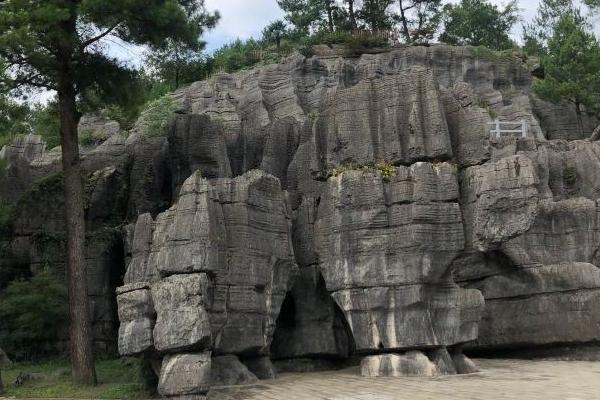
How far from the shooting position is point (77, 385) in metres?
16.2

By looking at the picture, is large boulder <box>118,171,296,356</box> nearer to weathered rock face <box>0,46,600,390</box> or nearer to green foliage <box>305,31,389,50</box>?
weathered rock face <box>0,46,600,390</box>

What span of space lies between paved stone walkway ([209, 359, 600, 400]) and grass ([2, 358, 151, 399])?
2.52 metres

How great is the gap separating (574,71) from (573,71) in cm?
5

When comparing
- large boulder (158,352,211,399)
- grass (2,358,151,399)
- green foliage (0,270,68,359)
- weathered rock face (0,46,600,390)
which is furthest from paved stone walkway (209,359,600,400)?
green foliage (0,270,68,359)

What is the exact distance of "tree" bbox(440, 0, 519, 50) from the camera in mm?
53094

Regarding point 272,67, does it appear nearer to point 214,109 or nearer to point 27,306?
point 214,109

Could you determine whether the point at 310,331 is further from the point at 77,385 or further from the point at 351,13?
the point at 351,13

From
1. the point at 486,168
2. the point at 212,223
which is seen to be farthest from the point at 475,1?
the point at 212,223

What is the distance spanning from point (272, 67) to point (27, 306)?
22186mm

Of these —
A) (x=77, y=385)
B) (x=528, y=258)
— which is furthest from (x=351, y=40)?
(x=77, y=385)

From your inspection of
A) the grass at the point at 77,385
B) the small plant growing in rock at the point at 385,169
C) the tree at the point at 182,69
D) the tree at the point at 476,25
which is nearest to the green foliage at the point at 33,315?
the grass at the point at 77,385

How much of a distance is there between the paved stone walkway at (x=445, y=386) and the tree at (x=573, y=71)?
2356cm

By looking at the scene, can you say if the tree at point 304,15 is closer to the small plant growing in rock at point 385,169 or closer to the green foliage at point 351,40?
the green foliage at point 351,40

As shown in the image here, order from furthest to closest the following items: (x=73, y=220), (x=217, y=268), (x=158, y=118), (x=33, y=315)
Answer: (x=158, y=118)
(x=33, y=315)
(x=73, y=220)
(x=217, y=268)
